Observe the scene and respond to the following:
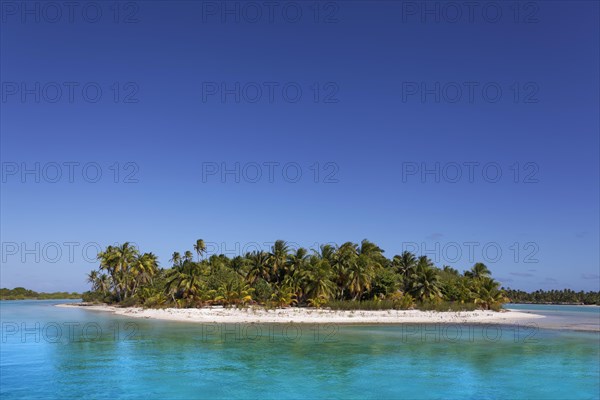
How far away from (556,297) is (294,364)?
183 metres

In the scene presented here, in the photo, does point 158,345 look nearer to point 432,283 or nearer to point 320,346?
point 320,346

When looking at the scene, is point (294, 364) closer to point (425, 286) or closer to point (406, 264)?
point (425, 286)

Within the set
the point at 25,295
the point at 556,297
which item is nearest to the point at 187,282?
the point at 25,295

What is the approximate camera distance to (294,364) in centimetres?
2884

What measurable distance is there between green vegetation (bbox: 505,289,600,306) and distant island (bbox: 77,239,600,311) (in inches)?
4462

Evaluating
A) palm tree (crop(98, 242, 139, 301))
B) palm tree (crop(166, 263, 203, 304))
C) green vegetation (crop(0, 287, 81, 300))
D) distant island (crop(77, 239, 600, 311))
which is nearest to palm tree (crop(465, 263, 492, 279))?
distant island (crop(77, 239, 600, 311))

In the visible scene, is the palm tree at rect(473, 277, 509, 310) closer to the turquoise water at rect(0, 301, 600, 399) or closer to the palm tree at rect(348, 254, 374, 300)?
the palm tree at rect(348, 254, 374, 300)

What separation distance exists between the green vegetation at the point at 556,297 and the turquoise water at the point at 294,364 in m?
152

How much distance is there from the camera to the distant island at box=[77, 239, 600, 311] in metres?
70.4

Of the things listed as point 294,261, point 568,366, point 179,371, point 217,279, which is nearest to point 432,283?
point 294,261

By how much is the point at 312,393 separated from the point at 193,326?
3287 cm

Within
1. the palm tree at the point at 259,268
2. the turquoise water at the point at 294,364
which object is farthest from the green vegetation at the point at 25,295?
the turquoise water at the point at 294,364

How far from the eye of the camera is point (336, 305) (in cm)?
6744

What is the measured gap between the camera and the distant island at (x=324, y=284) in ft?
231
